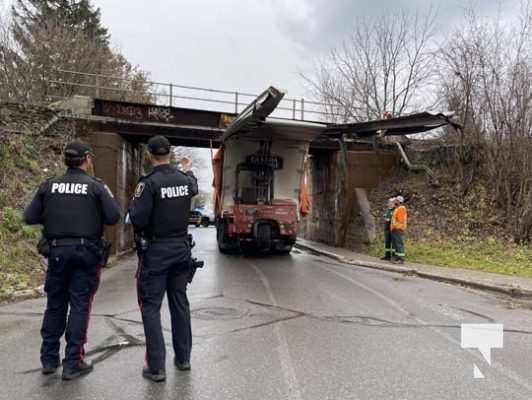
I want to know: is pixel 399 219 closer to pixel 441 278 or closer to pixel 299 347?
pixel 441 278

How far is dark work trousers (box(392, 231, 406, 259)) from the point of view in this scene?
12.1m

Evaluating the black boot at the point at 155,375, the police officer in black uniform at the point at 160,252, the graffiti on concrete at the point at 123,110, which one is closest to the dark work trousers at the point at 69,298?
the police officer in black uniform at the point at 160,252

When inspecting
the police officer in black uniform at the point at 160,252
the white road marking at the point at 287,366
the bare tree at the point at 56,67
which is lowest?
the white road marking at the point at 287,366

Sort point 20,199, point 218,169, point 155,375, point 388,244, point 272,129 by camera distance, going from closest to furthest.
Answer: point 155,375
point 20,199
point 272,129
point 388,244
point 218,169

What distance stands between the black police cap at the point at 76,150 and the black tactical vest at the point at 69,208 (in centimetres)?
20

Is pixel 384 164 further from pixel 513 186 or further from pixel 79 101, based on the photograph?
pixel 79 101

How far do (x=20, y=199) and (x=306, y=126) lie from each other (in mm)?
7397

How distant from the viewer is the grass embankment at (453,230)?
470 inches

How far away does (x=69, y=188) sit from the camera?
3953 mm

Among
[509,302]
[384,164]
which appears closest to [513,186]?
[384,164]

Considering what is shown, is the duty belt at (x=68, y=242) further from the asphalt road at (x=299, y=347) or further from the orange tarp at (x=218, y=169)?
the orange tarp at (x=218, y=169)

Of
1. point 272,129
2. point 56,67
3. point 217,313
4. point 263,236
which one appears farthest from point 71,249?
point 56,67

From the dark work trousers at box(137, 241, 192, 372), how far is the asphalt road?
0.93ft

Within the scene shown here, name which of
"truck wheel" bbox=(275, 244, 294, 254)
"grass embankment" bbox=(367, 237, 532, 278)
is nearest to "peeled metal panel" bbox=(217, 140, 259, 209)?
"truck wheel" bbox=(275, 244, 294, 254)
